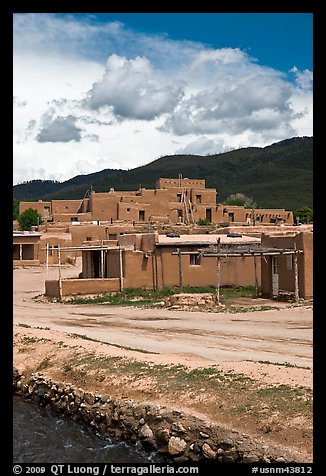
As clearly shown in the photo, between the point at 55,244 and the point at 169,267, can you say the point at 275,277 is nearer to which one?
the point at 169,267

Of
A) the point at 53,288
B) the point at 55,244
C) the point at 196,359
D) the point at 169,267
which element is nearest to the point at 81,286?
the point at 53,288

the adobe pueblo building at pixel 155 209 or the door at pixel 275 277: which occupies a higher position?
the adobe pueblo building at pixel 155 209

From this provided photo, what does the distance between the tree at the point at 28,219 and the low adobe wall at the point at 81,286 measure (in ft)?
77.4

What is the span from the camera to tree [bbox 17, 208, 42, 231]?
48.0 meters

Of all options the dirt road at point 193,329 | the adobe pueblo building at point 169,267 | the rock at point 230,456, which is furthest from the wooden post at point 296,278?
the rock at point 230,456

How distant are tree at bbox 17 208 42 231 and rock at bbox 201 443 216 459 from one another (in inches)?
1618

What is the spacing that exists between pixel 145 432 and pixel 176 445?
87 centimetres

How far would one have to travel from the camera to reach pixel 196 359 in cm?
1174

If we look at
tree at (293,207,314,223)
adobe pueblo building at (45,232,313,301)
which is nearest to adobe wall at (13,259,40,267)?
adobe pueblo building at (45,232,313,301)

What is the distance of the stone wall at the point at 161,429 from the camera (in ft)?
25.4

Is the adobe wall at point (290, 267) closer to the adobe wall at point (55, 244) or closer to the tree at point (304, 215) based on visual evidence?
the adobe wall at point (55, 244)

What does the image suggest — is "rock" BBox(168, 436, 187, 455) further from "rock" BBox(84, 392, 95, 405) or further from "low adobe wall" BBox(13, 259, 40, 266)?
"low adobe wall" BBox(13, 259, 40, 266)
